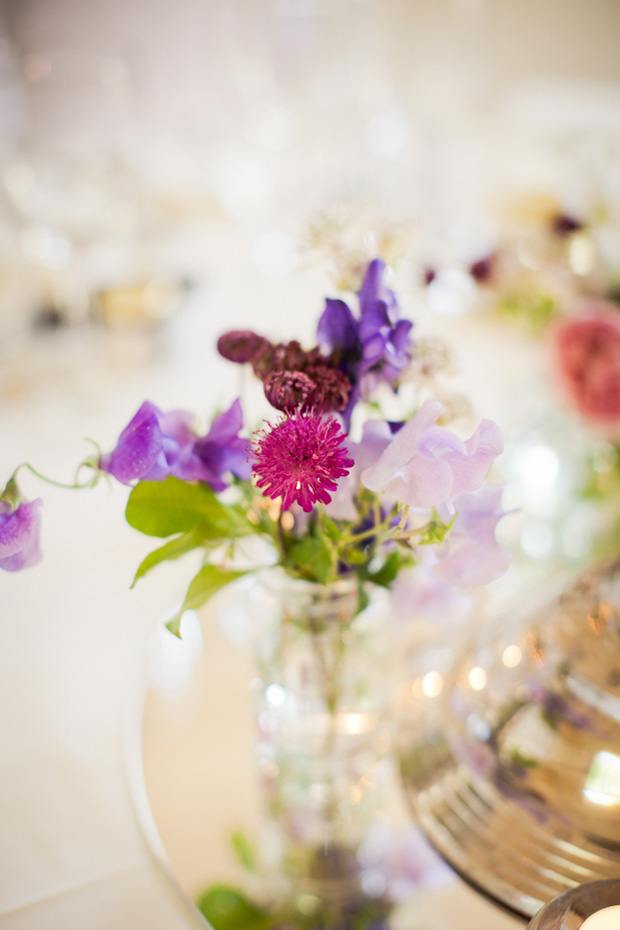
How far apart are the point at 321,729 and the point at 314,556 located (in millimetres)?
142

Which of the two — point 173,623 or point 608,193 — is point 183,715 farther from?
point 608,193

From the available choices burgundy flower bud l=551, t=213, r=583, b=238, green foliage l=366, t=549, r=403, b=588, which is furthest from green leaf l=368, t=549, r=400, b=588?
burgundy flower bud l=551, t=213, r=583, b=238

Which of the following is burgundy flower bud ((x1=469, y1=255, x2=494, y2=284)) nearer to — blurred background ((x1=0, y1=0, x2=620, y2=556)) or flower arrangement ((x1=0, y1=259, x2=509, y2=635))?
blurred background ((x1=0, y1=0, x2=620, y2=556))

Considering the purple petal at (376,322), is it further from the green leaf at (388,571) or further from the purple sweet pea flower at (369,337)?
the green leaf at (388,571)

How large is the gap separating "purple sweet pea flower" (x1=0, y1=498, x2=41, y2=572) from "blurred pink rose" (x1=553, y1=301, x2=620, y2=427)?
481 mm

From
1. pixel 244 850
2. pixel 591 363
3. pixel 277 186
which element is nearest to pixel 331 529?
pixel 244 850

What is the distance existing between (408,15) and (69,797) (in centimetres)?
152

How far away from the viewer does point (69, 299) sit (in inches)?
34.5

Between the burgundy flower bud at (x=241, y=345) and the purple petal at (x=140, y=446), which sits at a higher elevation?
the burgundy flower bud at (x=241, y=345)

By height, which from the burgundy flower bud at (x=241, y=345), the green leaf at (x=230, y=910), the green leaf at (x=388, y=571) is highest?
the burgundy flower bud at (x=241, y=345)

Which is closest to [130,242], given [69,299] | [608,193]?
[69,299]

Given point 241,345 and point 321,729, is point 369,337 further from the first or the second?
point 321,729

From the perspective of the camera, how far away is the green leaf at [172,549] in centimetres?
29

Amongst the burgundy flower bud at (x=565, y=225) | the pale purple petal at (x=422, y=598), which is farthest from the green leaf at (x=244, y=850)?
the burgundy flower bud at (x=565, y=225)
